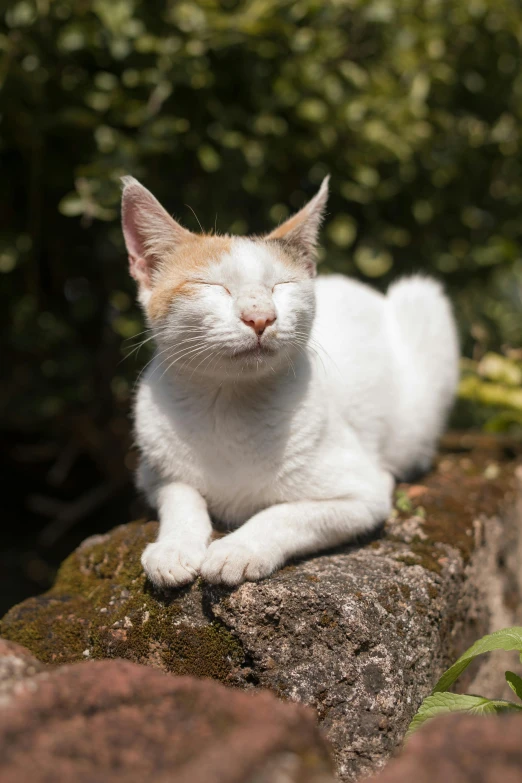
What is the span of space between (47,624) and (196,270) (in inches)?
51.2

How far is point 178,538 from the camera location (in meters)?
2.21

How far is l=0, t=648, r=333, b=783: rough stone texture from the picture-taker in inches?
44.3

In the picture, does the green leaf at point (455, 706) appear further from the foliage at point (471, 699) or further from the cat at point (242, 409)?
the cat at point (242, 409)

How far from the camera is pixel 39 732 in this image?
1.23 metres

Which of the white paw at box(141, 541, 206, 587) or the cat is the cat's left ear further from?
the white paw at box(141, 541, 206, 587)

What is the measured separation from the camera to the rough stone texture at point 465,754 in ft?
3.55

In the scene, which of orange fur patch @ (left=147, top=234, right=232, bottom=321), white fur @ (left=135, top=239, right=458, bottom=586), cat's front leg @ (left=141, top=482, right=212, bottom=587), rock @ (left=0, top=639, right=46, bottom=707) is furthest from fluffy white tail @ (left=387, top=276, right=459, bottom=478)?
rock @ (left=0, top=639, right=46, bottom=707)

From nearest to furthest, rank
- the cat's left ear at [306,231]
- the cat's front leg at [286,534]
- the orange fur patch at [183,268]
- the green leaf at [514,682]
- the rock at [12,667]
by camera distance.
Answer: the rock at [12,667]
the green leaf at [514,682]
the cat's front leg at [286,534]
the orange fur patch at [183,268]
the cat's left ear at [306,231]

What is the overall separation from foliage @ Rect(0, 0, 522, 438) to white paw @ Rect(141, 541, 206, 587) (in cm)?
182

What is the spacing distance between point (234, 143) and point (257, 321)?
2.00 m

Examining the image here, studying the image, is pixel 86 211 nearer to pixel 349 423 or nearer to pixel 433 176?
pixel 349 423

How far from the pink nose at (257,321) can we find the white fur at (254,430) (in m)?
0.02

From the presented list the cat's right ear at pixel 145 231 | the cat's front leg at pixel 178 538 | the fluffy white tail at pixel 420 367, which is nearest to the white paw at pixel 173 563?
the cat's front leg at pixel 178 538

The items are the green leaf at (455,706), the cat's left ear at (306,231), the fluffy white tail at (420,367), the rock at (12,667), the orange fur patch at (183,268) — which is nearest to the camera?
the rock at (12,667)
